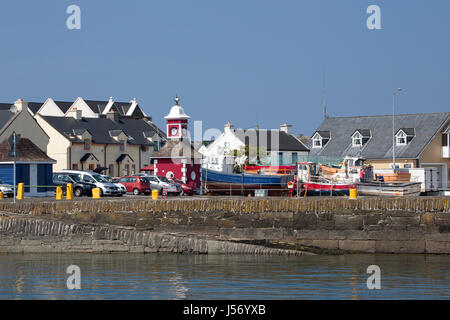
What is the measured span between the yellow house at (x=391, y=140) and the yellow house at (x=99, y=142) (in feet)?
65.5

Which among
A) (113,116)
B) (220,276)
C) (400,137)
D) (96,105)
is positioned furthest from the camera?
(96,105)

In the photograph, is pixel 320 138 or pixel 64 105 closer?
pixel 320 138

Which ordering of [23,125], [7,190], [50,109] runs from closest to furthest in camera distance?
[7,190] → [23,125] → [50,109]

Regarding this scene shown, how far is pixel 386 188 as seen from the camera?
42406 millimetres

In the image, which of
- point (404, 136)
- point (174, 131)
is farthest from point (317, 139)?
point (174, 131)

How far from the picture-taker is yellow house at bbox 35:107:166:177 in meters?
83.8

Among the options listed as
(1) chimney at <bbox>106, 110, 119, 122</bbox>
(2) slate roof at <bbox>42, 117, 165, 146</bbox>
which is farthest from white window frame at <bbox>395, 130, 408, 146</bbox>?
(1) chimney at <bbox>106, 110, 119, 122</bbox>

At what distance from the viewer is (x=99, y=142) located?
86625 mm

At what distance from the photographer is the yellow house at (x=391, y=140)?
82.3m

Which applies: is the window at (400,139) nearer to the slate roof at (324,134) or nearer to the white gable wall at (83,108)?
the slate roof at (324,134)

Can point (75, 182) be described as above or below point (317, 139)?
below

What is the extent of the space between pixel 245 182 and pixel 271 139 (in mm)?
44305

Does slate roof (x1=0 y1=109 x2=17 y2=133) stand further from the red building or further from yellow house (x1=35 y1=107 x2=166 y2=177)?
the red building

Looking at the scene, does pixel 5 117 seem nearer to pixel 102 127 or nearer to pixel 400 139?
pixel 102 127
